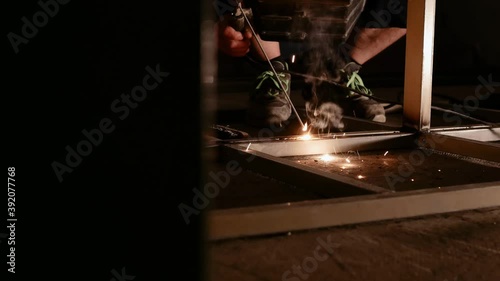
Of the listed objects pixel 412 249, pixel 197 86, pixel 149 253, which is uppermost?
pixel 197 86

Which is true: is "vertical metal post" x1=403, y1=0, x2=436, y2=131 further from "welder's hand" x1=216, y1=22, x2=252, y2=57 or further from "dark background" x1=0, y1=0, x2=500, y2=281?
"dark background" x1=0, y1=0, x2=500, y2=281

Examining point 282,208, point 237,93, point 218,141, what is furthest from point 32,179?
point 237,93

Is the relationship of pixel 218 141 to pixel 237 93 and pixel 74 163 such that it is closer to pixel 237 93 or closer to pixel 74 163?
pixel 74 163

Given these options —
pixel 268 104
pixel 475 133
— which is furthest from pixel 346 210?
pixel 268 104

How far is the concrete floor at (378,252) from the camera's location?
2.77ft

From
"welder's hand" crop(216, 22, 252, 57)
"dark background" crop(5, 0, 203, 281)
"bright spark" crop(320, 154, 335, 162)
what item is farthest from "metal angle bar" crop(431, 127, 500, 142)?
"dark background" crop(5, 0, 203, 281)

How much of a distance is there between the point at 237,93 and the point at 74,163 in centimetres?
315

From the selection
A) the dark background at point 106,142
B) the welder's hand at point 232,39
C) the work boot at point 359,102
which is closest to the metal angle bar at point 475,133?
the work boot at point 359,102

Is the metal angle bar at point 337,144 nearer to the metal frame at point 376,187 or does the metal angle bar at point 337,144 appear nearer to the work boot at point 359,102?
the metal frame at point 376,187

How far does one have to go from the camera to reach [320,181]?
4.04 feet

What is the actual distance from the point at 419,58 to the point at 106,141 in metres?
1.37

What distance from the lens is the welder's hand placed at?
227cm

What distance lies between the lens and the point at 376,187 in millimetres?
1129

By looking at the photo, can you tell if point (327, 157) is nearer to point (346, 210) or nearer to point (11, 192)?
point (346, 210)
